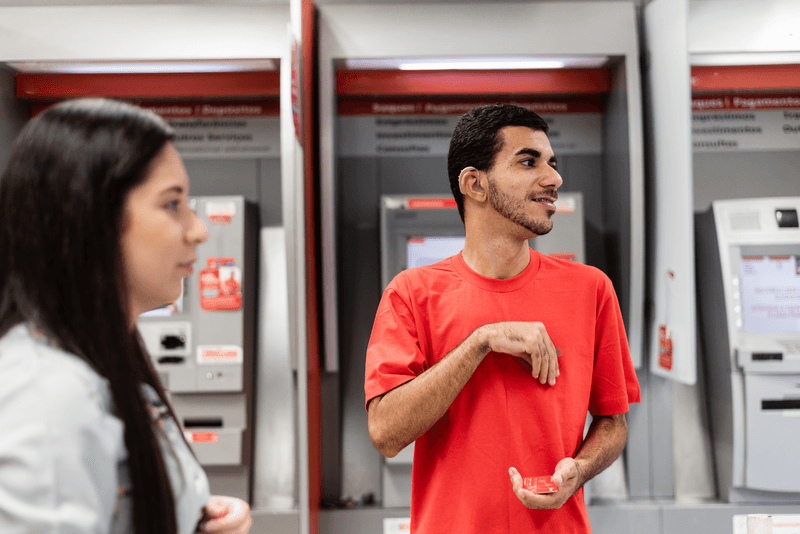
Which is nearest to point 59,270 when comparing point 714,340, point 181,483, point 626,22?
point 181,483

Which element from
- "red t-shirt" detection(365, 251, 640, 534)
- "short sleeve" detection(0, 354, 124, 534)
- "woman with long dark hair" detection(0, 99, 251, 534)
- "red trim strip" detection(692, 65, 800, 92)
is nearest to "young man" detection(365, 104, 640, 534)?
"red t-shirt" detection(365, 251, 640, 534)

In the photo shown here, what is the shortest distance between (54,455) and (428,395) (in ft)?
2.29

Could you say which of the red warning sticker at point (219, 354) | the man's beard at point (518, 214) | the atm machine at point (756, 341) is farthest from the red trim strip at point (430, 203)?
the man's beard at point (518, 214)

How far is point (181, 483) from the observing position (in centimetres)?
74

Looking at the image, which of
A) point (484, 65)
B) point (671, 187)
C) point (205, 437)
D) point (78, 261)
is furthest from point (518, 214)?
point (205, 437)

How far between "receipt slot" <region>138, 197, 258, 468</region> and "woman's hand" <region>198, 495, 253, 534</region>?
6.07ft

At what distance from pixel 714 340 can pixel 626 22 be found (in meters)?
1.63

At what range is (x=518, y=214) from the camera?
4.17ft

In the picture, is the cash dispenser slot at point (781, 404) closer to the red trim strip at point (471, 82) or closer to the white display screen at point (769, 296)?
the white display screen at point (769, 296)

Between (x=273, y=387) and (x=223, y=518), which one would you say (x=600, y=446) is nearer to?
(x=223, y=518)

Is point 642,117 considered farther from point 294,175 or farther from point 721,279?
point 294,175

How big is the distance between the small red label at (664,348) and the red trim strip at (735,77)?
4.12 feet

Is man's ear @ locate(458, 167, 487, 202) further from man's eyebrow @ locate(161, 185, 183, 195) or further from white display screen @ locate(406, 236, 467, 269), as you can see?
white display screen @ locate(406, 236, 467, 269)

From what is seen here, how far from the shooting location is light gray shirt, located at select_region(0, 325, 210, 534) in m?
0.54
